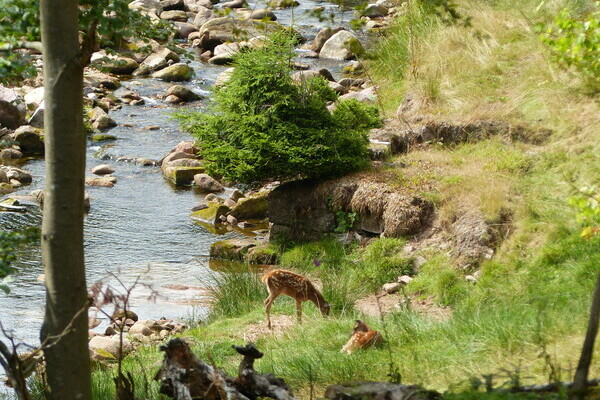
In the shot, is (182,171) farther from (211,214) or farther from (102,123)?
(102,123)

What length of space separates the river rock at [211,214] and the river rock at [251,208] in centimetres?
17

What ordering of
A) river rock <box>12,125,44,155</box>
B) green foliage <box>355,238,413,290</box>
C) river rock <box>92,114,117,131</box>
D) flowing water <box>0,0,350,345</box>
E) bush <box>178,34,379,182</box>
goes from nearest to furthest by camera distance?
green foliage <box>355,238,413,290</box> < flowing water <box>0,0,350,345</box> < bush <box>178,34,379,182</box> < river rock <box>12,125,44,155</box> < river rock <box>92,114,117,131</box>

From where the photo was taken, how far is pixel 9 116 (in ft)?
62.5

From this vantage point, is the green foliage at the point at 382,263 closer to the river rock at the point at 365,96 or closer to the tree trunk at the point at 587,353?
the river rock at the point at 365,96

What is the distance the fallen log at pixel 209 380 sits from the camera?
420 centimetres

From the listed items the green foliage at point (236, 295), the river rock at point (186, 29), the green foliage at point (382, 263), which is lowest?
the green foliage at point (236, 295)

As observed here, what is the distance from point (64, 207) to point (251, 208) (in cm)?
1105

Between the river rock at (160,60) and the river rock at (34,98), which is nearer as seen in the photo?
the river rock at (34,98)

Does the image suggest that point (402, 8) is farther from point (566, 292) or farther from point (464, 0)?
point (566, 292)

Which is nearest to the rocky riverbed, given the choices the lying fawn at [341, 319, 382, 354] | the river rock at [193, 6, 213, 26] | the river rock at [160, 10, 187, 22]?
the lying fawn at [341, 319, 382, 354]

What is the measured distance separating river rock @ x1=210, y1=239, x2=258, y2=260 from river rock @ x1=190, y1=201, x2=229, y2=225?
1.56 metres

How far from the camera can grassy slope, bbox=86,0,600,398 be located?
229 inches

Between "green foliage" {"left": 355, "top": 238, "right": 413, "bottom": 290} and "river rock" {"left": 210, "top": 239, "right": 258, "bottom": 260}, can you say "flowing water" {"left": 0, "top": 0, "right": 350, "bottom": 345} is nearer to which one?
"river rock" {"left": 210, "top": 239, "right": 258, "bottom": 260}

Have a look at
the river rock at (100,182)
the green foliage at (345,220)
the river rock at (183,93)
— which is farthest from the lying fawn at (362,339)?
the river rock at (183,93)
